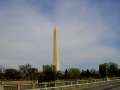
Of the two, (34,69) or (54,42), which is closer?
(54,42)

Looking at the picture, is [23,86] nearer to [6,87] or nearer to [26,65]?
[6,87]

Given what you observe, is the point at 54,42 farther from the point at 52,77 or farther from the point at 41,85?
the point at 41,85

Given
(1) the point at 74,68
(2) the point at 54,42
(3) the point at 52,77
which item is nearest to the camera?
(3) the point at 52,77

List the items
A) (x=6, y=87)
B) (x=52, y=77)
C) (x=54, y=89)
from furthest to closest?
(x=52, y=77) < (x=54, y=89) < (x=6, y=87)

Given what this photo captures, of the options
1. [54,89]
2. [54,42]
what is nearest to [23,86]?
[54,89]

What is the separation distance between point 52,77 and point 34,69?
61264 mm

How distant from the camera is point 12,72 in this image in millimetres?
116875

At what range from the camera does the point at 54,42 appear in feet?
362

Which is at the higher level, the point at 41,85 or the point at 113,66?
the point at 113,66

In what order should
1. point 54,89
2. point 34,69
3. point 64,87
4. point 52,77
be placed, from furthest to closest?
point 34,69 < point 52,77 < point 64,87 < point 54,89

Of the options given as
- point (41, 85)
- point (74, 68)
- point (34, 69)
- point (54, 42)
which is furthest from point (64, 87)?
point (74, 68)

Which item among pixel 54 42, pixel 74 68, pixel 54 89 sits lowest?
pixel 54 89

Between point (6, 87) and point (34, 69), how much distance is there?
327ft

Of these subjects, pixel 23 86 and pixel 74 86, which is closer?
pixel 23 86
